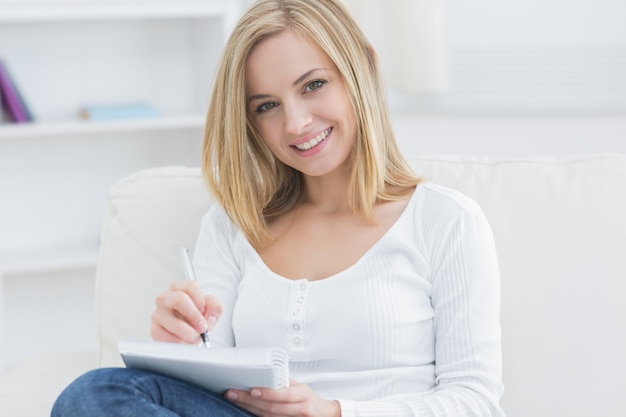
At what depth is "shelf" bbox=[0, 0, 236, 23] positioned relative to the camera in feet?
9.27

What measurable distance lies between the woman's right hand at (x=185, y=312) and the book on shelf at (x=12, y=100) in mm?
1801

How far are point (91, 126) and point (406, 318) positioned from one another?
1.76 metres

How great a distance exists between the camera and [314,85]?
152cm

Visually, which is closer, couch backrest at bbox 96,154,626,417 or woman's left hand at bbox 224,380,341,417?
woman's left hand at bbox 224,380,341,417

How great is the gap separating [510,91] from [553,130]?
22 cm

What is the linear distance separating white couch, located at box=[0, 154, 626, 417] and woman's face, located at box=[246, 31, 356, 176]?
10.6 inches

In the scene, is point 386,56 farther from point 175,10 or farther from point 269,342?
point 269,342

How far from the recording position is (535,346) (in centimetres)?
157

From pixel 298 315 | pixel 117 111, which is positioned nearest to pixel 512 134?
pixel 117 111

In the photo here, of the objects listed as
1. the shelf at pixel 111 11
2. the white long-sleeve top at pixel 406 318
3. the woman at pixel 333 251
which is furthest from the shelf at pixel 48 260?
the white long-sleeve top at pixel 406 318

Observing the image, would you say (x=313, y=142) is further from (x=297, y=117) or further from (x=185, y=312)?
(x=185, y=312)

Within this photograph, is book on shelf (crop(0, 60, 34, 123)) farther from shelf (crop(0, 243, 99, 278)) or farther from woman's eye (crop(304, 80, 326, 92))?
woman's eye (crop(304, 80, 326, 92))

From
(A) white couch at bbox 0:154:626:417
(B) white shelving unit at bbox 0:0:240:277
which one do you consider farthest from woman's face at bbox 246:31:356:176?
(B) white shelving unit at bbox 0:0:240:277

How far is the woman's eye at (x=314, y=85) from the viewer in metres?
1.52
